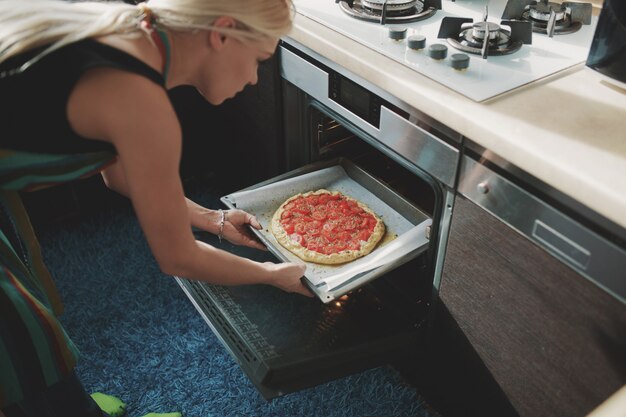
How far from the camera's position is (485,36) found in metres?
1.29

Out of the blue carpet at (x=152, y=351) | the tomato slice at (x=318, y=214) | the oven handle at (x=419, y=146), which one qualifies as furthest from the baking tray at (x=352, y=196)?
the blue carpet at (x=152, y=351)

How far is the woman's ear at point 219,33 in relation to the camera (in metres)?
0.99

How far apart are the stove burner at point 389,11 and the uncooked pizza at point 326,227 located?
1.60 ft

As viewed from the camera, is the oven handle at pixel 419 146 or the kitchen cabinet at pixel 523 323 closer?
the kitchen cabinet at pixel 523 323

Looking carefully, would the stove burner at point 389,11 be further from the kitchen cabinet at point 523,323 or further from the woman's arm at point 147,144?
the woman's arm at point 147,144

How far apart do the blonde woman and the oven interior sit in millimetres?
176

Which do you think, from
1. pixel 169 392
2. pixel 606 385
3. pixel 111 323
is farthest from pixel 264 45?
pixel 111 323

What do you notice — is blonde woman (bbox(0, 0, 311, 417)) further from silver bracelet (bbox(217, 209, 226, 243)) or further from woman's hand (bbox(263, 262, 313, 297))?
silver bracelet (bbox(217, 209, 226, 243))

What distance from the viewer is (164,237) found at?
41.6 inches

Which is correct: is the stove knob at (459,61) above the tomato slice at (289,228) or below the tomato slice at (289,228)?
above

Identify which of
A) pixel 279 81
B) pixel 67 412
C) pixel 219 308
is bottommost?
pixel 67 412

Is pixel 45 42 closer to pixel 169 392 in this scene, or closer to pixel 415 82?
pixel 415 82

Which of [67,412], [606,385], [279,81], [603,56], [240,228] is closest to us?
[606,385]

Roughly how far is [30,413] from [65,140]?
0.64 meters
